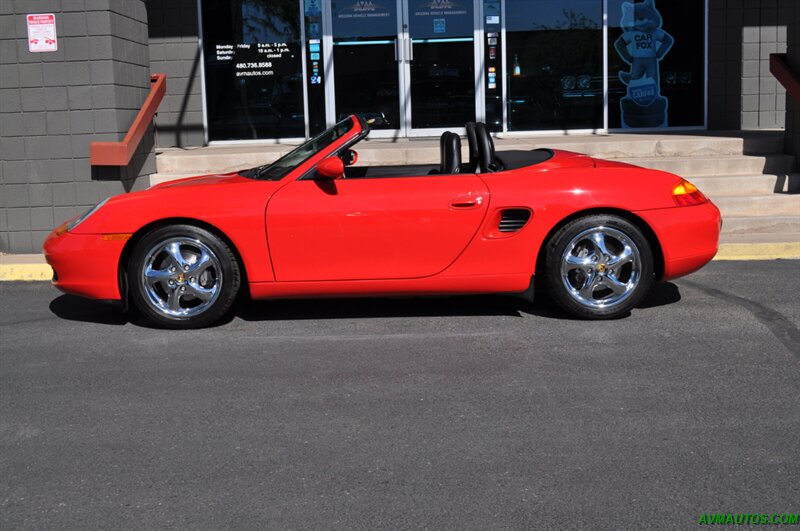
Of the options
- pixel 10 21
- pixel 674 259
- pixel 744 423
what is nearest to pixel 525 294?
pixel 674 259

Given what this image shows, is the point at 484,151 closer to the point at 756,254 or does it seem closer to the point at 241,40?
the point at 756,254

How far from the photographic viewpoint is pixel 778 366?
505 cm

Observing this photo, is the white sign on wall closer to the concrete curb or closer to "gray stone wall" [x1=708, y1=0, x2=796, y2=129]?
the concrete curb

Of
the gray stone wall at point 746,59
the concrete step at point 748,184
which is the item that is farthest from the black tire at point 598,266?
the gray stone wall at point 746,59

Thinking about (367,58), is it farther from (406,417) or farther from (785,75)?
(406,417)

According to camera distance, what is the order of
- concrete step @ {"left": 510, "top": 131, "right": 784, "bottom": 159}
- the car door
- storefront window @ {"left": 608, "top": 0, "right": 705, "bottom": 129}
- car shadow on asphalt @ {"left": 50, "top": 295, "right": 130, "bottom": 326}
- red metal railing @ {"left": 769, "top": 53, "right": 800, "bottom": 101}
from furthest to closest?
storefront window @ {"left": 608, "top": 0, "right": 705, "bottom": 129} < concrete step @ {"left": 510, "top": 131, "right": 784, "bottom": 159} < red metal railing @ {"left": 769, "top": 53, "right": 800, "bottom": 101} < car shadow on asphalt @ {"left": 50, "top": 295, "right": 130, "bottom": 326} < the car door

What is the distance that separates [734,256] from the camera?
8086 millimetres

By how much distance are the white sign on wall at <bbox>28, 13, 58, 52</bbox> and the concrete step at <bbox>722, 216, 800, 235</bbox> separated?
6.80 m

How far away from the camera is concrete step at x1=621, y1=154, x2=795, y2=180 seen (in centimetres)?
1034

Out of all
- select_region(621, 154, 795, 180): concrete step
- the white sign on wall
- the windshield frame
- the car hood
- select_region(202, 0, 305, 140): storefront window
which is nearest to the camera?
the windshield frame

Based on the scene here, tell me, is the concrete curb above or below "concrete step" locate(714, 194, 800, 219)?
below

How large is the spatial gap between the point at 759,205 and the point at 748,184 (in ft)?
1.72

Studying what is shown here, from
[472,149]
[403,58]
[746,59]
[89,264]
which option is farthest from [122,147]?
[746,59]

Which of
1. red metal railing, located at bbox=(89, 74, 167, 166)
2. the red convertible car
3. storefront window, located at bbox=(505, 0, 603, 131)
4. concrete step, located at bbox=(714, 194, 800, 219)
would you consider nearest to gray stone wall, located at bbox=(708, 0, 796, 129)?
storefront window, located at bbox=(505, 0, 603, 131)
